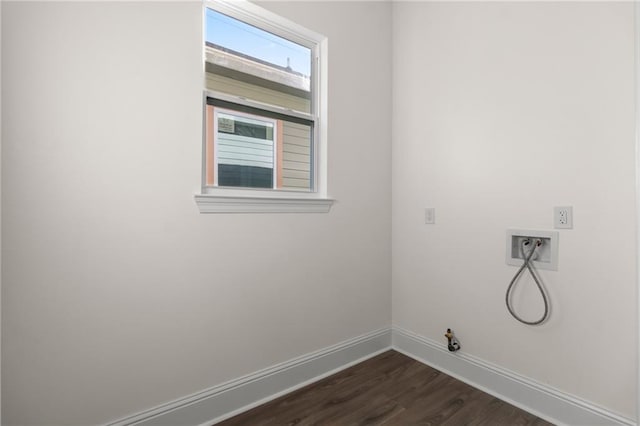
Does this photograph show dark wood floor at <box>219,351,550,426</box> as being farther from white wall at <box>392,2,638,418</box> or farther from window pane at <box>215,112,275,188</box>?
window pane at <box>215,112,275,188</box>

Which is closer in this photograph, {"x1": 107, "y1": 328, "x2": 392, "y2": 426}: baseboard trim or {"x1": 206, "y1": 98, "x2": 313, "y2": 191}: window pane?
{"x1": 107, "y1": 328, "x2": 392, "y2": 426}: baseboard trim

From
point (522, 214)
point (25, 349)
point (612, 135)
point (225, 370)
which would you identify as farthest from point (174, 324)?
point (612, 135)

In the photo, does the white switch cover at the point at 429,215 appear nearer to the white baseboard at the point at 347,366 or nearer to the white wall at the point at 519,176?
the white wall at the point at 519,176

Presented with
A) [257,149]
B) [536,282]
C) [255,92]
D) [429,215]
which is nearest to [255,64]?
[255,92]

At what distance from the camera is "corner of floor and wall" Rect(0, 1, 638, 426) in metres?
1.25

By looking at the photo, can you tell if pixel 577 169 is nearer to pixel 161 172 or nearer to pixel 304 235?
pixel 304 235

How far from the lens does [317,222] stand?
6.79 ft

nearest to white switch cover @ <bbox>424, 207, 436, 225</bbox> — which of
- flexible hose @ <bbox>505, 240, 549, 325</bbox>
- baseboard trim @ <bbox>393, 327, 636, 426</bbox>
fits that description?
flexible hose @ <bbox>505, 240, 549, 325</bbox>

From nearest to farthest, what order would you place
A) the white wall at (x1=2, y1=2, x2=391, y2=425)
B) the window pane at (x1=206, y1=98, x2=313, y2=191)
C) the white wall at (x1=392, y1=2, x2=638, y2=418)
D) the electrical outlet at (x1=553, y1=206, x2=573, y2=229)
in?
the white wall at (x1=2, y1=2, x2=391, y2=425)
the white wall at (x1=392, y1=2, x2=638, y2=418)
the electrical outlet at (x1=553, y1=206, x2=573, y2=229)
the window pane at (x1=206, y1=98, x2=313, y2=191)

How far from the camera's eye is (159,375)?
1.51 meters

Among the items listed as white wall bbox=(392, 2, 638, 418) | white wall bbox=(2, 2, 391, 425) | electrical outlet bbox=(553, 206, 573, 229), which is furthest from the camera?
electrical outlet bbox=(553, 206, 573, 229)

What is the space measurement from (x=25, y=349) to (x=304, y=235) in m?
1.39

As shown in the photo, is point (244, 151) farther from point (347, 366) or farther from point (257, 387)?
point (347, 366)

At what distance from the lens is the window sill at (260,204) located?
1617 millimetres
